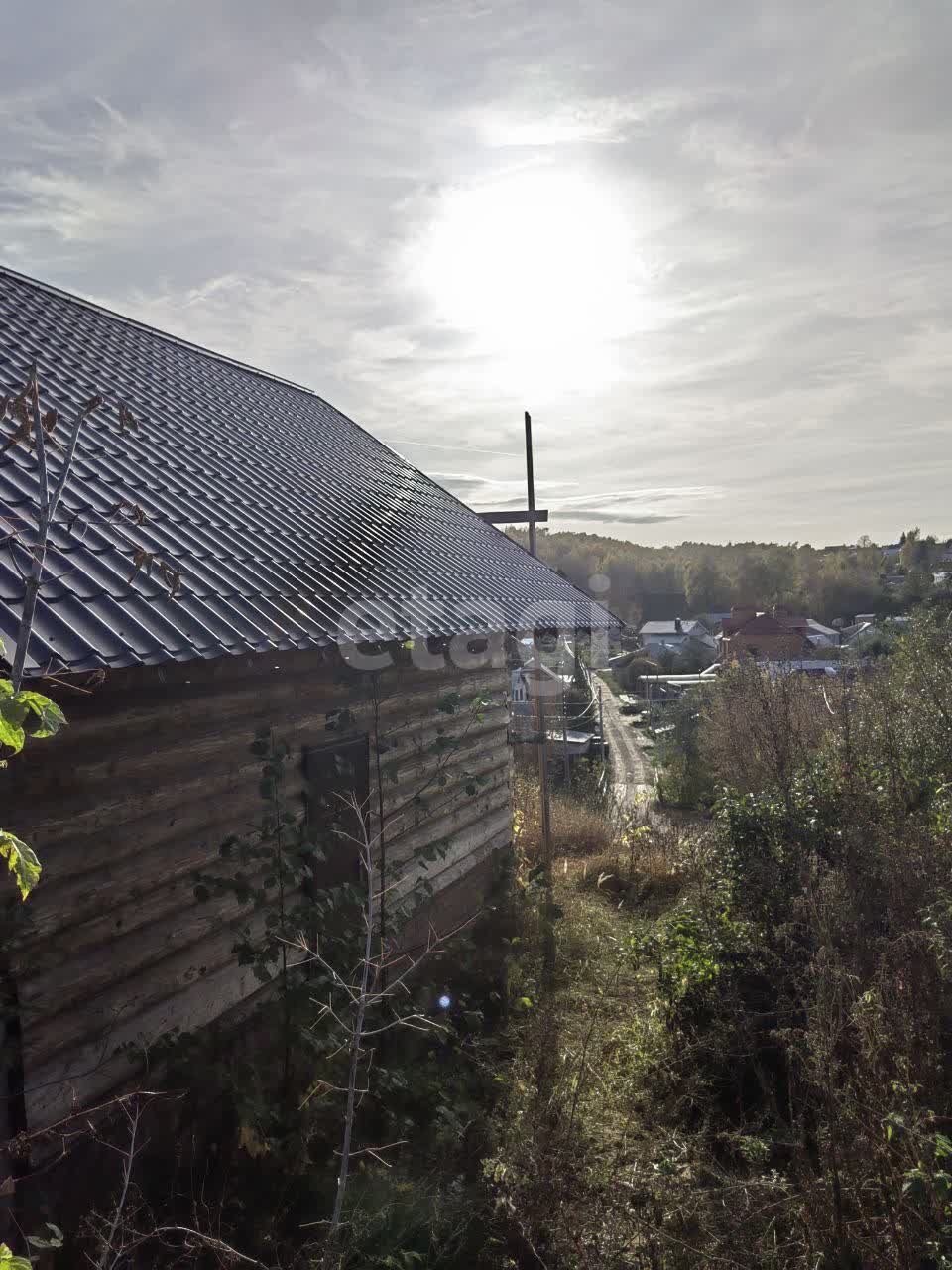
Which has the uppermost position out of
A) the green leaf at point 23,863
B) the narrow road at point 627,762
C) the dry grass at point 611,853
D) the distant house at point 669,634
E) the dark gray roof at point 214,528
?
the dark gray roof at point 214,528

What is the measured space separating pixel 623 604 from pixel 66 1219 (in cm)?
9449

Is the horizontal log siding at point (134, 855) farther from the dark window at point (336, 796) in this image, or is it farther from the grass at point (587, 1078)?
the grass at point (587, 1078)

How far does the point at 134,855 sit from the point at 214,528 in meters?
2.31

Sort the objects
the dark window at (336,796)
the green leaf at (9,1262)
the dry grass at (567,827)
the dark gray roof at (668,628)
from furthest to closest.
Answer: the dark gray roof at (668,628), the dry grass at (567,827), the dark window at (336,796), the green leaf at (9,1262)

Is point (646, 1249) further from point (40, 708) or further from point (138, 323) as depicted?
point (138, 323)

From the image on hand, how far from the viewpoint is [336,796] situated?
5.55m

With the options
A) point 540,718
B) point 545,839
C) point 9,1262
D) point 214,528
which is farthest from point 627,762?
Result: point 9,1262

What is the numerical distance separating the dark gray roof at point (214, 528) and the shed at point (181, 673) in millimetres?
25

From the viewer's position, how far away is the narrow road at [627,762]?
2133 centimetres

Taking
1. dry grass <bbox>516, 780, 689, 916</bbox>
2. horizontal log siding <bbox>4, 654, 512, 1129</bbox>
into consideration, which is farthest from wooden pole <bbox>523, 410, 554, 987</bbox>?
horizontal log siding <bbox>4, 654, 512, 1129</bbox>

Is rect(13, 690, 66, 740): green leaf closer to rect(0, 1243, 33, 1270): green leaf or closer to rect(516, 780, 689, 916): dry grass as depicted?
rect(0, 1243, 33, 1270): green leaf

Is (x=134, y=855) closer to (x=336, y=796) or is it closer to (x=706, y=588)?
(x=336, y=796)

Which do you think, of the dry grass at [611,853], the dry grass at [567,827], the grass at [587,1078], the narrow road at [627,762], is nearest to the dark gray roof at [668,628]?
the narrow road at [627,762]

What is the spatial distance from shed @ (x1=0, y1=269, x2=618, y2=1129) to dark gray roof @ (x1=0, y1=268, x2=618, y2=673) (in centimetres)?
3
